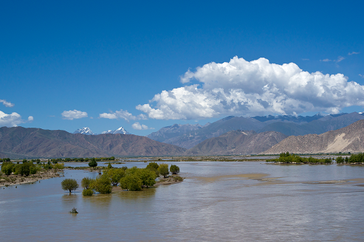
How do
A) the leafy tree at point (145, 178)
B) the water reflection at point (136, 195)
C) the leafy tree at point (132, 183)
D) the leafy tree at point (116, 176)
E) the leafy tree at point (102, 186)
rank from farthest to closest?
the leafy tree at point (116, 176) < the leafy tree at point (145, 178) < the leafy tree at point (132, 183) < the leafy tree at point (102, 186) < the water reflection at point (136, 195)

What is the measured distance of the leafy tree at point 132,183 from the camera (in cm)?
4503

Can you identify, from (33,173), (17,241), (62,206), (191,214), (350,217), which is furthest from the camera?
(33,173)

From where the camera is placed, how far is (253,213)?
29.1 metres

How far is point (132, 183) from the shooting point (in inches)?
1770

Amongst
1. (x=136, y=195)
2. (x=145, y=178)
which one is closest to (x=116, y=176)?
(x=145, y=178)

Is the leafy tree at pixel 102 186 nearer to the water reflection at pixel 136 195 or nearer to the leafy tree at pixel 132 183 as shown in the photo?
the water reflection at pixel 136 195

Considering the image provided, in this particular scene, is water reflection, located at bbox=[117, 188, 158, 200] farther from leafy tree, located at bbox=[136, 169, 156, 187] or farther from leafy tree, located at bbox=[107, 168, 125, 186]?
leafy tree, located at bbox=[107, 168, 125, 186]

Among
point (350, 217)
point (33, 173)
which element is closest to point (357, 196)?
point (350, 217)

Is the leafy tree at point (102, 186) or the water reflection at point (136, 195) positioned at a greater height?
the leafy tree at point (102, 186)

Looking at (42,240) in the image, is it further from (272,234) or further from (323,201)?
(323,201)

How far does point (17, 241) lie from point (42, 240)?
59.0 inches

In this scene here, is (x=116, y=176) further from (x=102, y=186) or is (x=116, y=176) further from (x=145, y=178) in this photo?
(x=102, y=186)

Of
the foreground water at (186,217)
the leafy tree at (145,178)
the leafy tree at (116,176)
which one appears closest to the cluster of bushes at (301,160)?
the foreground water at (186,217)

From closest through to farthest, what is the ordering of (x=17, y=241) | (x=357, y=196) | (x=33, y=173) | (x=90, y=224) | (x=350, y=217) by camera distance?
1. (x=17, y=241)
2. (x=90, y=224)
3. (x=350, y=217)
4. (x=357, y=196)
5. (x=33, y=173)
